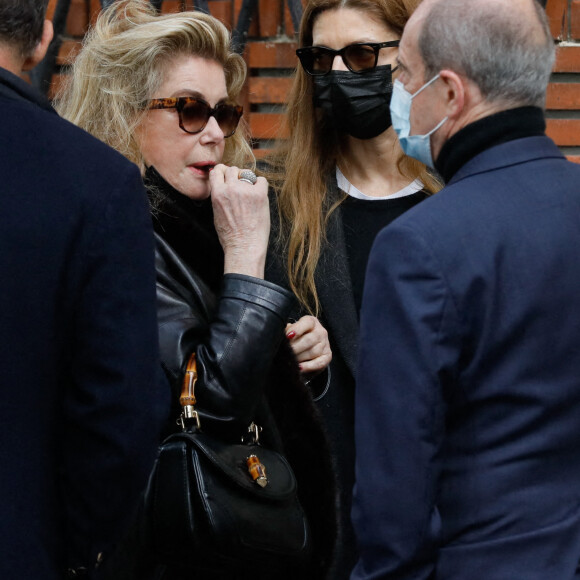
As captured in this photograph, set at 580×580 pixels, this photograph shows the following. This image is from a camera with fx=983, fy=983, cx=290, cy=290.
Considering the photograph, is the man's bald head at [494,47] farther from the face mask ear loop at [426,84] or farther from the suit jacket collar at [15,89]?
the suit jacket collar at [15,89]

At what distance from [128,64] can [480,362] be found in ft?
4.07

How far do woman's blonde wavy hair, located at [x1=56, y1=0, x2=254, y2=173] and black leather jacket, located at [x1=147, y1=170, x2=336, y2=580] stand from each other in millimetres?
210

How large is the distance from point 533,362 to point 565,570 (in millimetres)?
321

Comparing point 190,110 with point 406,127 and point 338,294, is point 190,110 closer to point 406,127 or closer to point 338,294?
point 338,294

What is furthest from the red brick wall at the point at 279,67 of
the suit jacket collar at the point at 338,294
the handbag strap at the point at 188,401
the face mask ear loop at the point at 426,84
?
the face mask ear loop at the point at 426,84

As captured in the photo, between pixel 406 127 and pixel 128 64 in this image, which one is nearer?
pixel 406 127

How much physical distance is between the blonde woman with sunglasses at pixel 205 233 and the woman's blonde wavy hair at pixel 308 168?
205 mm

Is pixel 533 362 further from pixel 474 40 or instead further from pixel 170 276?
pixel 170 276

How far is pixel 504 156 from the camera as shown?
1.51 meters

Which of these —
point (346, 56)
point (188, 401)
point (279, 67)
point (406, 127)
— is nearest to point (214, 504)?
point (188, 401)

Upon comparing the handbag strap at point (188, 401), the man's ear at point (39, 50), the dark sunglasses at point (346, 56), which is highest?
the man's ear at point (39, 50)

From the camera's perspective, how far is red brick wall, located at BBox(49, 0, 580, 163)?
3.44 m

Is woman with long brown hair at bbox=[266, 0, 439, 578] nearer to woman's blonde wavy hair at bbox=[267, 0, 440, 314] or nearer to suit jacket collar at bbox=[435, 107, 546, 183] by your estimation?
woman's blonde wavy hair at bbox=[267, 0, 440, 314]

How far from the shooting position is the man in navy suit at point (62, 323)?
141 centimetres
